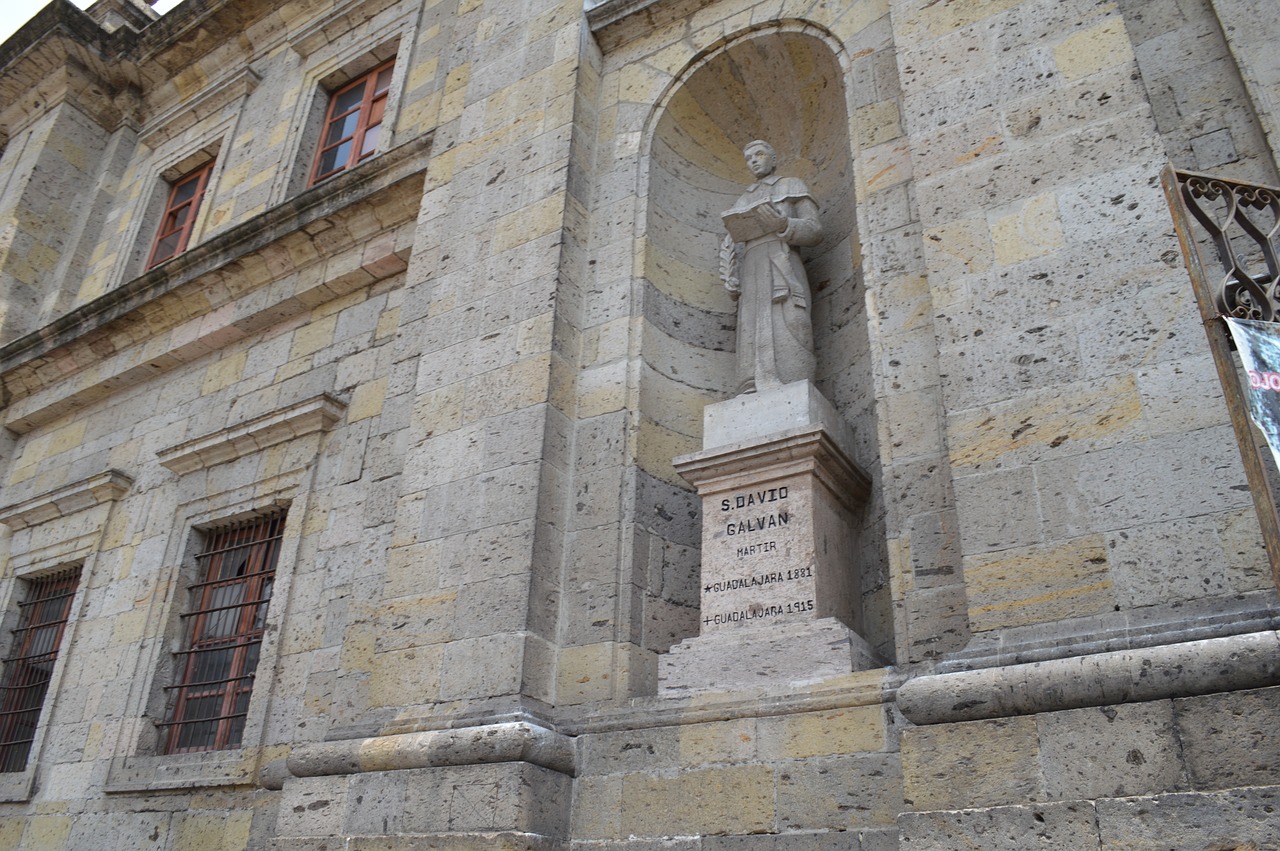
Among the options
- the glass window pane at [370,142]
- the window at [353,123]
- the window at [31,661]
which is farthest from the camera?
the window at [353,123]

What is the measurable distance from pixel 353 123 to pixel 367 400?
409 centimetres

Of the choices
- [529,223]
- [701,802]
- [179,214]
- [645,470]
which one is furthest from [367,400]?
[179,214]

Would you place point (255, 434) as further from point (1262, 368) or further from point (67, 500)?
point (1262, 368)

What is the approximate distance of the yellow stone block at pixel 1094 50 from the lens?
452 cm

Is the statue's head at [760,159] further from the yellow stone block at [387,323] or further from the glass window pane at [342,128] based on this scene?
Result: the glass window pane at [342,128]

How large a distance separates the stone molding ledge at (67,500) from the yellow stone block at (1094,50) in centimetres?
769

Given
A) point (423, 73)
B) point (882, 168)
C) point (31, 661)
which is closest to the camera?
point (882, 168)

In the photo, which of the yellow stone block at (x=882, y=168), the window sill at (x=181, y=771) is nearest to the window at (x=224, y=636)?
the window sill at (x=181, y=771)

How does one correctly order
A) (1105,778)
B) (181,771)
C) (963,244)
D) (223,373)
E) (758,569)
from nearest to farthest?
(1105,778) → (963,244) → (758,569) → (181,771) → (223,373)

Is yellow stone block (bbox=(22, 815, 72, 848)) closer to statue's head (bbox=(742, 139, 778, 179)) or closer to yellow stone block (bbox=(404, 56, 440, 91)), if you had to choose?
statue's head (bbox=(742, 139, 778, 179))

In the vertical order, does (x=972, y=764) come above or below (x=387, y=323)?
below

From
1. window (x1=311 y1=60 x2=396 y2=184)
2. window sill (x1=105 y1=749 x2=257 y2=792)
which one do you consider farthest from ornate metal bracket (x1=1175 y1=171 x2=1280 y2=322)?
window (x1=311 y1=60 x2=396 y2=184)

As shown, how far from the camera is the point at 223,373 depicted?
8.82 metres

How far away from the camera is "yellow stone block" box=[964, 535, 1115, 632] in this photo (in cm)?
353
